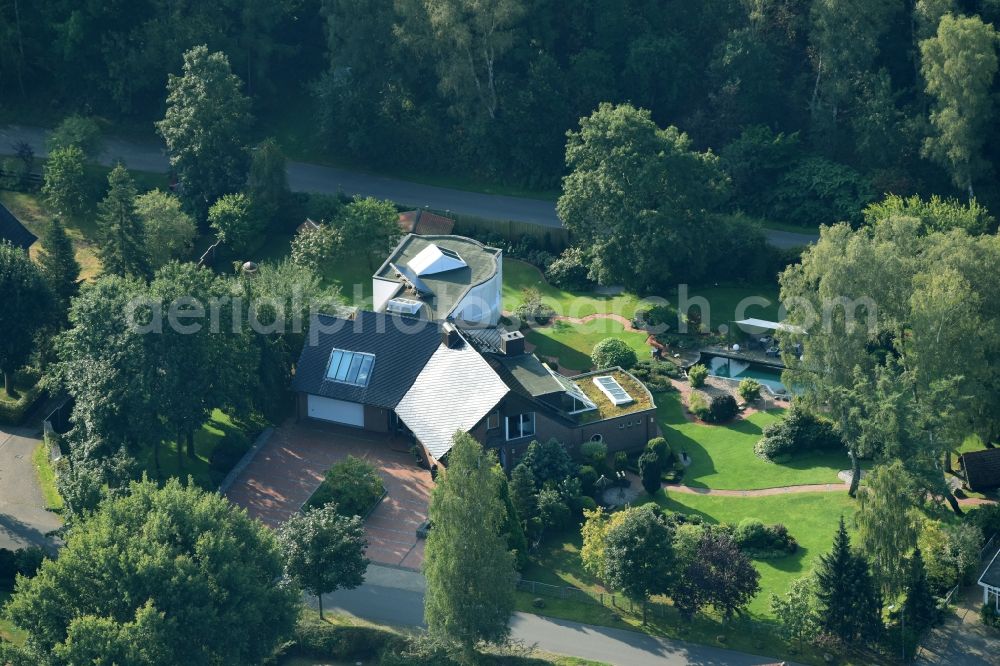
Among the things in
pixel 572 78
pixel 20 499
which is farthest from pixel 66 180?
pixel 572 78

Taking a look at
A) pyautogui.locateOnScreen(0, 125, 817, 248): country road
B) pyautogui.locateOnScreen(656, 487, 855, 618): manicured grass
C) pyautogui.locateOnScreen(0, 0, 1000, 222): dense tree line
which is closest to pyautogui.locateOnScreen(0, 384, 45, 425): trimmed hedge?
pyautogui.locateOnScreen(0, 125, 817, 248): country road

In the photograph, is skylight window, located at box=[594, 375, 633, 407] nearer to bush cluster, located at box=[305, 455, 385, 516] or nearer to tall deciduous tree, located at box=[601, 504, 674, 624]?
bush cluster, located at box=[305, 455, 385, 516]

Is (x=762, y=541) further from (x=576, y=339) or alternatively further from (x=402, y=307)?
(x=402, y=307)

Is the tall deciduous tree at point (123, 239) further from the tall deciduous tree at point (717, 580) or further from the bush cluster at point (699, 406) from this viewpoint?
the tall deciduous tree at point (717, 580)

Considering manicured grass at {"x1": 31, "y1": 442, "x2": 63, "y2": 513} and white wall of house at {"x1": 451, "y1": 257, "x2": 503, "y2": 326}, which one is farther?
white wall of house at {"x1": 451, "y1": 257, "x2": 503, "y2": 326}

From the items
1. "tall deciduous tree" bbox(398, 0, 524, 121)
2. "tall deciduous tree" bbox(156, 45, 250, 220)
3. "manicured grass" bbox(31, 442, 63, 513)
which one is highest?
"tall deciduous tree" bbox(398, 0, 524, 121)

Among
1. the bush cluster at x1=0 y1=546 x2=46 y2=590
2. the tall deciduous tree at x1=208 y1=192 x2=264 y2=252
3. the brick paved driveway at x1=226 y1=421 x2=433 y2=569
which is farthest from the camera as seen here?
the tall deciduous tree at x1=208 y1=192 x2=264 y2=252

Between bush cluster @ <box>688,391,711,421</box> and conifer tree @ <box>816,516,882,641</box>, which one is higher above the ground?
bush cluster @ <box>688,391,711,421</box>

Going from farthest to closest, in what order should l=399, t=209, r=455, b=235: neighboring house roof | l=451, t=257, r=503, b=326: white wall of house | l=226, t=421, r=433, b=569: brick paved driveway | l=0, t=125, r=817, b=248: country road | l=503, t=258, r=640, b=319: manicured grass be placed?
1. l=0, t=125, r=817, b=248: country road
2. l=399, t=209, r=455, b=235: neighboring house roof
3. l=503, t=258, r=640, b=319: manicured grass
4. l=451, t=257, r=503, b=326: white wall of house
5. l=226, t=421, r=433, b=569: brick paved driveway
